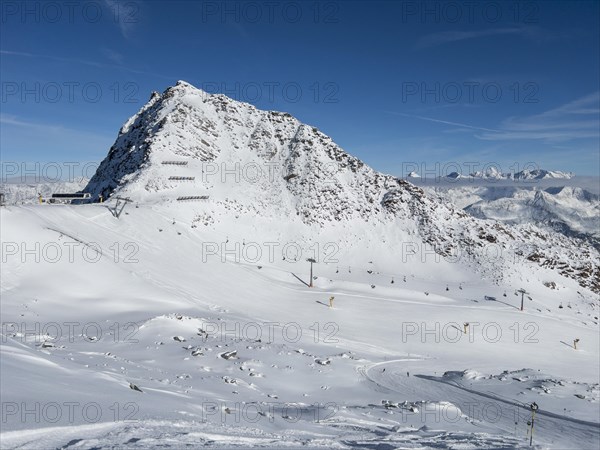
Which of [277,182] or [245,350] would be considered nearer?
[245,350]

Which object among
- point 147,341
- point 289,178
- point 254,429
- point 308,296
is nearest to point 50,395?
point 254,429

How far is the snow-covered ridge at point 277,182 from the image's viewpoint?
61.3 m

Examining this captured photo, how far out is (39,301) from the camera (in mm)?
23375

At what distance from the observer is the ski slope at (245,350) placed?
958 cm

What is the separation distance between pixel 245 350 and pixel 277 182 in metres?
54.2

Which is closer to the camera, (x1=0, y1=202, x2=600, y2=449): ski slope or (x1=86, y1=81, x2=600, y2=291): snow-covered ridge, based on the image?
(x1=0, y1=202, x2=600, y2=449): ski slope

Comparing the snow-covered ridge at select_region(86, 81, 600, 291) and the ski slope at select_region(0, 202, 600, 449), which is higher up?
the snow-covered ridge at select_region(86, 81, 600, 291)

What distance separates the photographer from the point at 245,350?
63.7ft

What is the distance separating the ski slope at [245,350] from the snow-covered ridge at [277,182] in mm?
10801

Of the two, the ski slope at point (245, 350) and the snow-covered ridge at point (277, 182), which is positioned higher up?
the snow-covered ridge at point (277, 182)

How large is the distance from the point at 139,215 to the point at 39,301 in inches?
820

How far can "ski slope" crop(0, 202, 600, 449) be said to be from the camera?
31.4ft

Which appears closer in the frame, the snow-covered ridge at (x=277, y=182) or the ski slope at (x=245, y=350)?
the ski slope at (x=245, y=350)

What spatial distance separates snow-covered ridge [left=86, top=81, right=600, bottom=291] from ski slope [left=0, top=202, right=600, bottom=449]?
1080 centimetres
